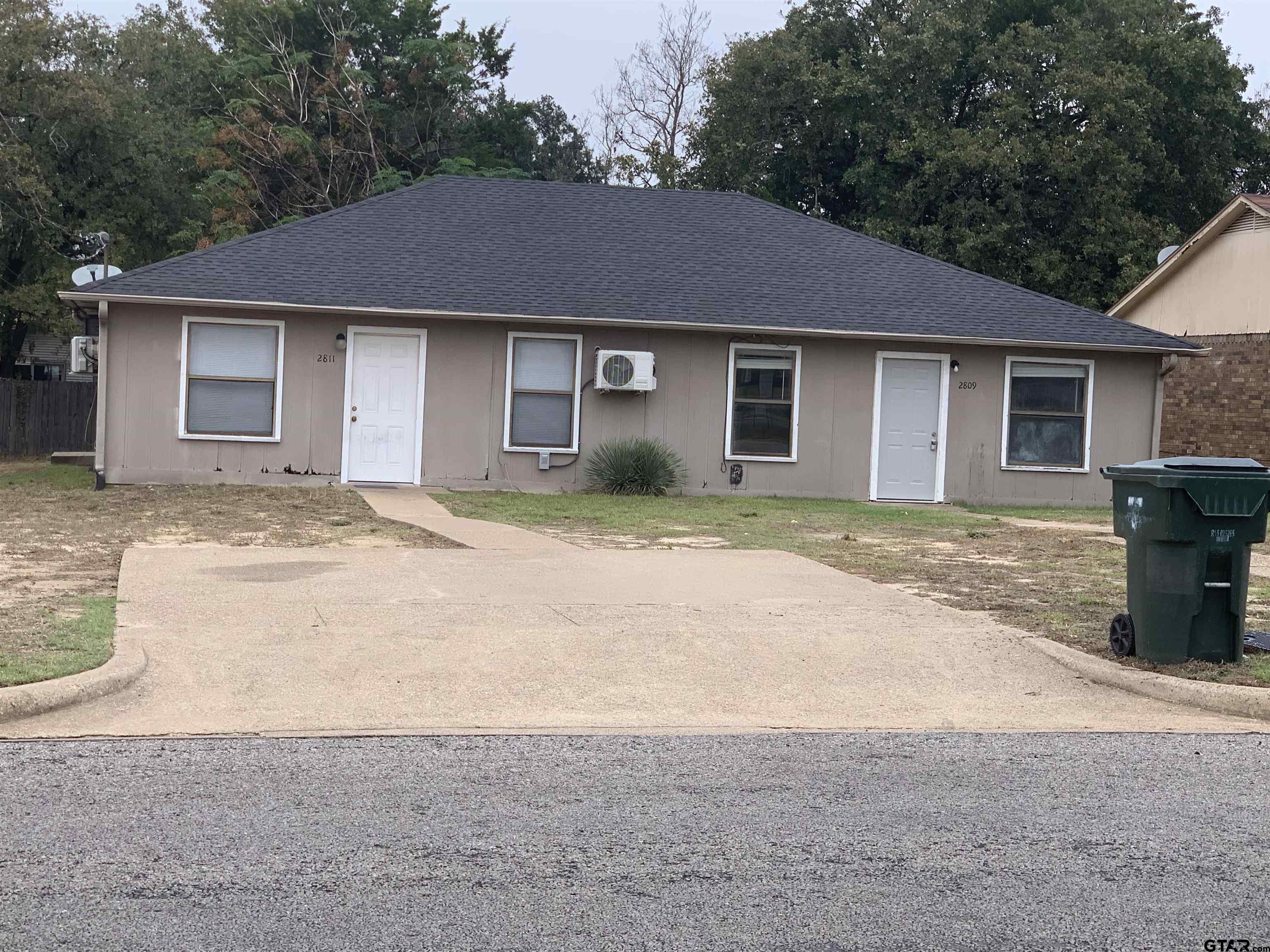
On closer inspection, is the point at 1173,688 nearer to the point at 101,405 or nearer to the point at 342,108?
the point at 101,405

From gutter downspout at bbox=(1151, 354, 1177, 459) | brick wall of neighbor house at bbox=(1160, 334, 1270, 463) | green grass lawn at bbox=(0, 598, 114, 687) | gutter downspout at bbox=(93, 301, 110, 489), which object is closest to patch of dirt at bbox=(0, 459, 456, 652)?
green grass lawn at bbox=(0, 598, 114, 687)

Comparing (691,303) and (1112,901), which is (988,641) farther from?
(691,303)

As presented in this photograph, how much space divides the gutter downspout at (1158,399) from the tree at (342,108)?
21.7 meters

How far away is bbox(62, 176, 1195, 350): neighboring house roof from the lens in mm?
18656

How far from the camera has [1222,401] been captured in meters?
25.4

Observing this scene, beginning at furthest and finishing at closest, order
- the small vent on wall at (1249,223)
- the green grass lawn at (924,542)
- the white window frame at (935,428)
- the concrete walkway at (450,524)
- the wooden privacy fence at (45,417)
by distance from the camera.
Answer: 1. the wooden privacy fence at (45,417)
2. the small vent on wall at (1249,223)
3. the white window frame at (935,428)
4. the concrete walkway at (450,524)
5. the green grass lawn at (924,542)

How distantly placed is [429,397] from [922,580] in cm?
976

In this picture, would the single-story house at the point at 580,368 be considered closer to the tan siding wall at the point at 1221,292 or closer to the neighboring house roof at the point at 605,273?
the neighboring house roof at the point at 605,273

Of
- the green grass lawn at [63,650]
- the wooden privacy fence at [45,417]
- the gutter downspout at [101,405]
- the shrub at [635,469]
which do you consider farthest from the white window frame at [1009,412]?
the wooden privacy fence at [45,417]

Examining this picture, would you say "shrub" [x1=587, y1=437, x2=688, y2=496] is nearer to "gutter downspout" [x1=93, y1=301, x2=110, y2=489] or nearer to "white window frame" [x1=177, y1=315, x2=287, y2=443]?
"white window frame" [x1=177, y1=315, x2=287, y2=443]

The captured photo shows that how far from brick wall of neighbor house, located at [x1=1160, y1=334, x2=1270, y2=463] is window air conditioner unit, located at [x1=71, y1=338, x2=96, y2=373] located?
17306 millimetres

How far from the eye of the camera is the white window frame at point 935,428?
1981cm

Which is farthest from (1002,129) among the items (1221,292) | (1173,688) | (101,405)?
(1173,688)

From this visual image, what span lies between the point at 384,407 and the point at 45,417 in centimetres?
1399
